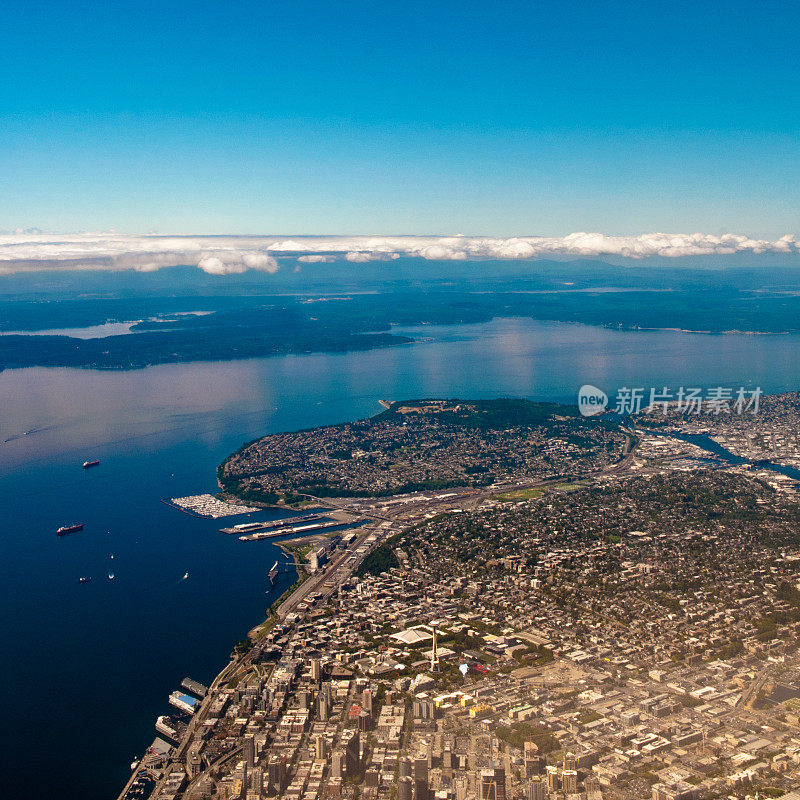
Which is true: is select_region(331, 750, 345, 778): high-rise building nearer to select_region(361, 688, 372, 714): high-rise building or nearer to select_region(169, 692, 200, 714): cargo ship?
select_region(361, 688, 372, 714): high-rise building

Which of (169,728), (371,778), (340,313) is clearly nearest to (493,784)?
(371,778)

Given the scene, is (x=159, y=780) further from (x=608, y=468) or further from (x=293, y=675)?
(x=608, y=468)

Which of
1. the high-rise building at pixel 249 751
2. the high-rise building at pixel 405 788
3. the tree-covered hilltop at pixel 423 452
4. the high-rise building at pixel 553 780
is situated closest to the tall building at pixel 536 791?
the high-rise building at pixel 553 780

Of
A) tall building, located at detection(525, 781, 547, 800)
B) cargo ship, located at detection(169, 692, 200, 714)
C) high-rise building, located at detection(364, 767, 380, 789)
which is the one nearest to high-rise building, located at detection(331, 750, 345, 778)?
high-rise building, located at detection(364, 767, 380, 789)

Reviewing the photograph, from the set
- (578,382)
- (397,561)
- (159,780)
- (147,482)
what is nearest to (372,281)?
(578,382)

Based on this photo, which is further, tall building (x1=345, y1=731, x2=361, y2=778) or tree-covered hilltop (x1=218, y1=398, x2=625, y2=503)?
tree-covered hilltop (x1=218, y1=398, x2=625, y2=503)

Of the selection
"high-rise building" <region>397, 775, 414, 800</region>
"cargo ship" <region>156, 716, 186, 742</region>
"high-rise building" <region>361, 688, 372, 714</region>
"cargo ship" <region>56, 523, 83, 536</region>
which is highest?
"high-rise building" <region>397, 775, 414, 800</region>

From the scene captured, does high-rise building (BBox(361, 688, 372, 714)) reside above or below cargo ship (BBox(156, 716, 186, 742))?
above
